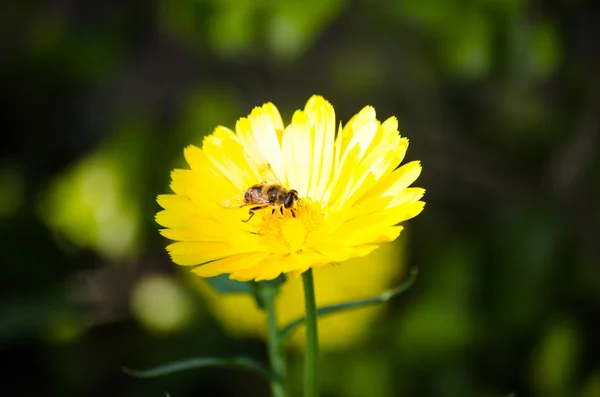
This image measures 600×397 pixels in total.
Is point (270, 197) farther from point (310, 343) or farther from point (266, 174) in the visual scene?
point (310, 343)

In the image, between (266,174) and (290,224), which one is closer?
(290,224)

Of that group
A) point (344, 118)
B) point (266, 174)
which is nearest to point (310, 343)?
point (266, 174)

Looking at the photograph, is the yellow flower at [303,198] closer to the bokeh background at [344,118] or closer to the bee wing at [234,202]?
the bee wing at [234,202]

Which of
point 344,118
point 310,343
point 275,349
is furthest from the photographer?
point 344,118

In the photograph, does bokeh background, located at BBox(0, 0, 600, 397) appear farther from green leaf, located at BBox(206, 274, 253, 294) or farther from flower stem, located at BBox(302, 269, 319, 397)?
flower stem, located at BBox(302, 269, 319, 397)

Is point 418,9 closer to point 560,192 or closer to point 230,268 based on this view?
point 560,192

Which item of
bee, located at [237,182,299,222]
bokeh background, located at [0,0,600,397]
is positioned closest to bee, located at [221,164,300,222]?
bee, located at [237,182,299,222]

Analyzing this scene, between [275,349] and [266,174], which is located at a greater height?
[266,174]
